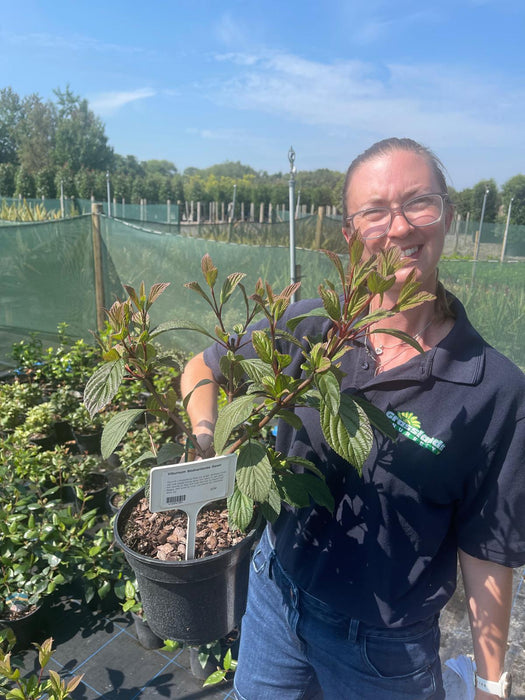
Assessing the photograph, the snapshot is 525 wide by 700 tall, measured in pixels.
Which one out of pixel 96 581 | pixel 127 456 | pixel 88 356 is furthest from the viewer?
pixel 88 356

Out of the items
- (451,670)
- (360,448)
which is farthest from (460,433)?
(451,670)

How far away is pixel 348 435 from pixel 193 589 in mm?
747

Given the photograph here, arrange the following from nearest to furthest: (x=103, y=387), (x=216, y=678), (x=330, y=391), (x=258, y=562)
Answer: (x=330, y=391)
(x=103, y=387)
(x=258, y=562)
(x=216, y=678)

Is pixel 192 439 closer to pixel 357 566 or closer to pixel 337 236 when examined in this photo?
pixel 357 566

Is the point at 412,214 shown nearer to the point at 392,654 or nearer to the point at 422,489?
the point at 422,489

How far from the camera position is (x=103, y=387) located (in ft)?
2.95

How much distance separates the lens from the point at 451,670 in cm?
130

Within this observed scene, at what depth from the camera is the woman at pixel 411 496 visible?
1.07 metres

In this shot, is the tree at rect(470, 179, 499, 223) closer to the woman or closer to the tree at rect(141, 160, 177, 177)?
the woman

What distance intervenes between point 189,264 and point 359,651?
403 cm

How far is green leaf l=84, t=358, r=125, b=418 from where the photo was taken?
891 millimetres

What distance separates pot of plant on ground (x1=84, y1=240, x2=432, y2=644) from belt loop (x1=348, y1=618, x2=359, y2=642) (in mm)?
310

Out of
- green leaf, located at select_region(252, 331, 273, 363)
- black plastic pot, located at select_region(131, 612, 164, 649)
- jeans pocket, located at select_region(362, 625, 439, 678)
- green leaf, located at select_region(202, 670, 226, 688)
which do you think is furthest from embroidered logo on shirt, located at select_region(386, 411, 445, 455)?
black plastic pot, located at select_region(131, 612, 164, 649)

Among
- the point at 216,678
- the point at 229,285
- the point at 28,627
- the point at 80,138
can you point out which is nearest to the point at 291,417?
the point at 229,285
